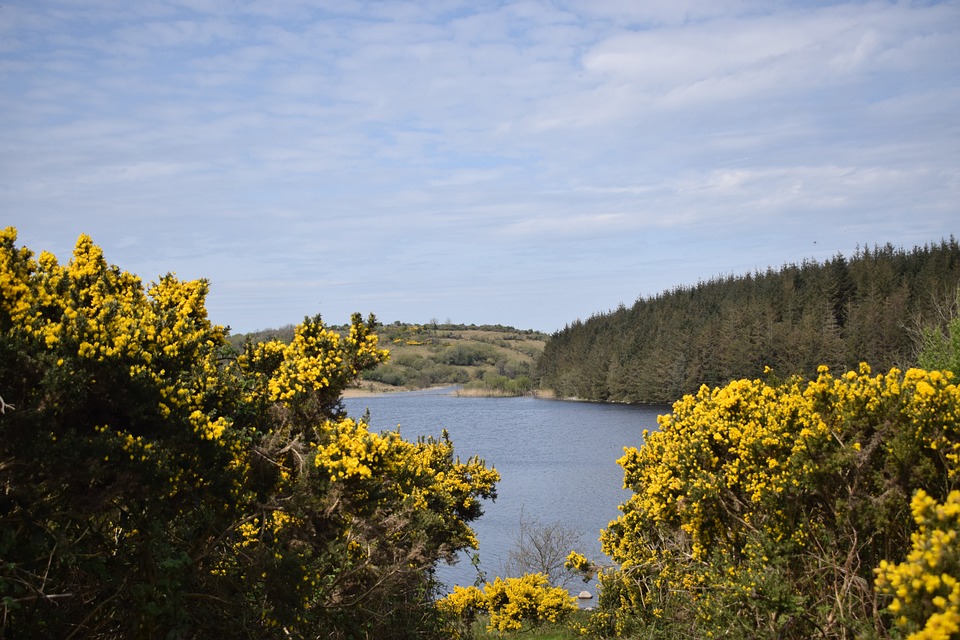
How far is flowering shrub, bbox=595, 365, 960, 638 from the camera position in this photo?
22.5 ft

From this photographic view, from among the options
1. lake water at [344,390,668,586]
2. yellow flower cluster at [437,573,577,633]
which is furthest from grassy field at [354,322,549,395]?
yellow flower cluster at [437,573,577,633]

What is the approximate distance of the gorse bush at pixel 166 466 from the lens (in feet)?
17.0

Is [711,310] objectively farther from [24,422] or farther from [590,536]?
[24,422]

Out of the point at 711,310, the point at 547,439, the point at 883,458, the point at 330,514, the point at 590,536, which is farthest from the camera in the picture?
the point at 711,310

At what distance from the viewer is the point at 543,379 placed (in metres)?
132

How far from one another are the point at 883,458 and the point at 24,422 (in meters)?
7.34

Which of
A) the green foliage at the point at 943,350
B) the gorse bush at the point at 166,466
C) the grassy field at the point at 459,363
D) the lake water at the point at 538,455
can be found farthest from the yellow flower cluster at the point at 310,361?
the grassy field at the point at 459,363

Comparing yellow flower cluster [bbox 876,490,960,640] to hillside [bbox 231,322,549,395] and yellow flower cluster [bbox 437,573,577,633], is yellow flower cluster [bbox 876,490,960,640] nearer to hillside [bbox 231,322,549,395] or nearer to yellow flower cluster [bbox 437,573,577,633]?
yellow flower cluster [bbox 437,573,577,633]

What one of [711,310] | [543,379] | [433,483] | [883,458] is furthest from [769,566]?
[543,379]

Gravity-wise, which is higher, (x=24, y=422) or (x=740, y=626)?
(x=24, y=422)

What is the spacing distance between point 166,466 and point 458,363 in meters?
161

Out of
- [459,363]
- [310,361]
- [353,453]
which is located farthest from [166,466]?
[459,363]

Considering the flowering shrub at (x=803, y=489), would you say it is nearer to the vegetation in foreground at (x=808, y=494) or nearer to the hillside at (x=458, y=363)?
the vegetation in foreground at (x=808, y=494)

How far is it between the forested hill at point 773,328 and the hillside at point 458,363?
14469 millimetres
